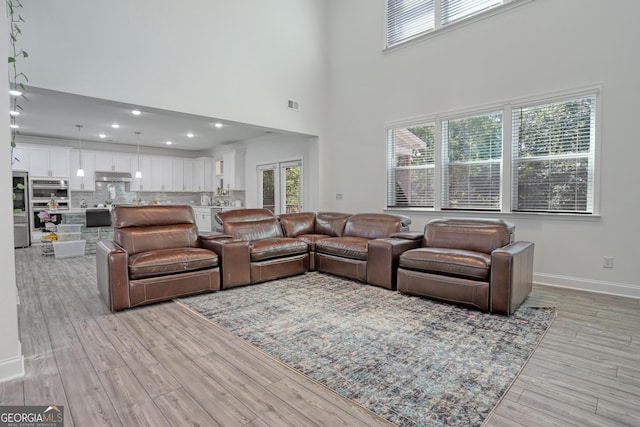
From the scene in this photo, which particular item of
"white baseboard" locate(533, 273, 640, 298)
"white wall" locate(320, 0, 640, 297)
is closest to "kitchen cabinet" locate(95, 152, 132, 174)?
"white wall" locate(320, 0, 640, 297)

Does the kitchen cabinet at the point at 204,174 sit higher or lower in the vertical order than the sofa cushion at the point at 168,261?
higher

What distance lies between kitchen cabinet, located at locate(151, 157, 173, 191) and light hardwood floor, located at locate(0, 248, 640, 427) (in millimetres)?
7861

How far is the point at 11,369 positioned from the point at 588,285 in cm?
554

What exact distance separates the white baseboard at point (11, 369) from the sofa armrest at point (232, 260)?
2082 mm

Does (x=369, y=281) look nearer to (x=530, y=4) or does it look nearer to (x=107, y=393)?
(x=107, y=393)

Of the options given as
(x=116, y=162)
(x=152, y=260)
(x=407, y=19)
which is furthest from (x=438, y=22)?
(x=116, y=162)

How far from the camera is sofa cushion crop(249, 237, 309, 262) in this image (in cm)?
432

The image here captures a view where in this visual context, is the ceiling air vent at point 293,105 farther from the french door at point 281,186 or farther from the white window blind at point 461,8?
the white window blind at point 461,8

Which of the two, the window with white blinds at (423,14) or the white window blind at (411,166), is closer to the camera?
the window with white blinds at (423,14)

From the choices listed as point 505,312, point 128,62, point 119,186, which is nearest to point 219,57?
point 128,62

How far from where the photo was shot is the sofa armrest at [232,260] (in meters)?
4.02

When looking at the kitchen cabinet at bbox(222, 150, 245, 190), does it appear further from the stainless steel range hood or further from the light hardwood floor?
the light hardwood floor

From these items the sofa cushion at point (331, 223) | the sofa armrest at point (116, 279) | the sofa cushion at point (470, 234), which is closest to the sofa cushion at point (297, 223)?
the sofa cushion at point (331, 223)

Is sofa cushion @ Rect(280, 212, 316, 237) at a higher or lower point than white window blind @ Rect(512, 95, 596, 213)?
lower
